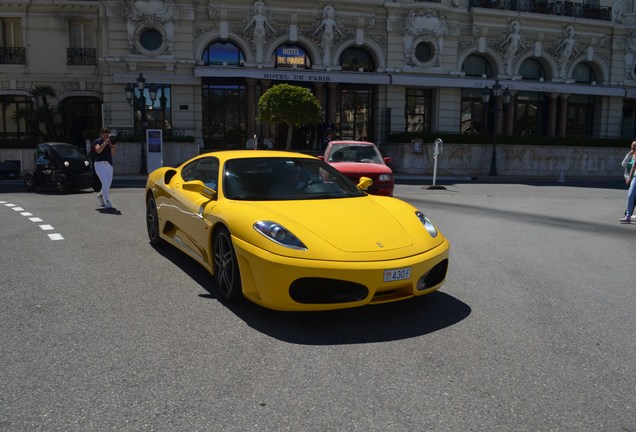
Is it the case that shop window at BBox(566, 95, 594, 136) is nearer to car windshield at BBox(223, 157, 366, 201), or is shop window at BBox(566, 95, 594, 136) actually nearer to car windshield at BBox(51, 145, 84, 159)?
car windshield at BBox(51, 145, 84, 159)

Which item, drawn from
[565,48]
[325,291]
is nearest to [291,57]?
[565,48]

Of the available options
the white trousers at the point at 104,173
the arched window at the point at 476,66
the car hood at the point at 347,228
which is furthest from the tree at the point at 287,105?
the car hood at the point at 347,228

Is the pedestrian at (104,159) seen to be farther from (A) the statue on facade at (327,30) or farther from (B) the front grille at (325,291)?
(A) the statue on facade at (327,30)

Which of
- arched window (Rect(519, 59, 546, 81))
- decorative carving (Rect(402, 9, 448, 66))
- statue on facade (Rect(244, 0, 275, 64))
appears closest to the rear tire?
statue on facade (Rect(244, 0, 275, 64))

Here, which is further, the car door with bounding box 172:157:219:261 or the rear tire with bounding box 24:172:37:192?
the rear tire with bounding box 24:172:37:192

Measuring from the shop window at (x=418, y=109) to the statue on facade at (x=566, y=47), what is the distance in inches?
379

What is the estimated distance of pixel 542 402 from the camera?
3303mm

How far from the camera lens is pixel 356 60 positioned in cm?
3397

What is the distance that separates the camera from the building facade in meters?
30.8

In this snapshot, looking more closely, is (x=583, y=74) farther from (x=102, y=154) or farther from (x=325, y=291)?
(x=325, y=291)

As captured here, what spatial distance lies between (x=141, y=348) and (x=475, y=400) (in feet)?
7.70

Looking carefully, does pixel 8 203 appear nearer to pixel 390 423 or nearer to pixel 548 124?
pixel 390 423

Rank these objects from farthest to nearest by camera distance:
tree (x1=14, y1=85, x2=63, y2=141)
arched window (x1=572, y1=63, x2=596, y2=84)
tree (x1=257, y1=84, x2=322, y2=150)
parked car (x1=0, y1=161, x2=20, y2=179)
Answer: arched window (x1=572, y1=63, x2=596, y2=84)
tree (x1=14, y1=85, x2=63, y2=141)
tree (x1=257, y1=84, x2=322, y2=150)
parked car (x1=0, y1=161, x2=20, y2=179)

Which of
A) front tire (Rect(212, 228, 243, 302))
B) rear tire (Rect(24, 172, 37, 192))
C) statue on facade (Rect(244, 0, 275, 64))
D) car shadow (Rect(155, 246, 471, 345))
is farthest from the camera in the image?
statue on facade (Rect(244, 0, 275, 64))
